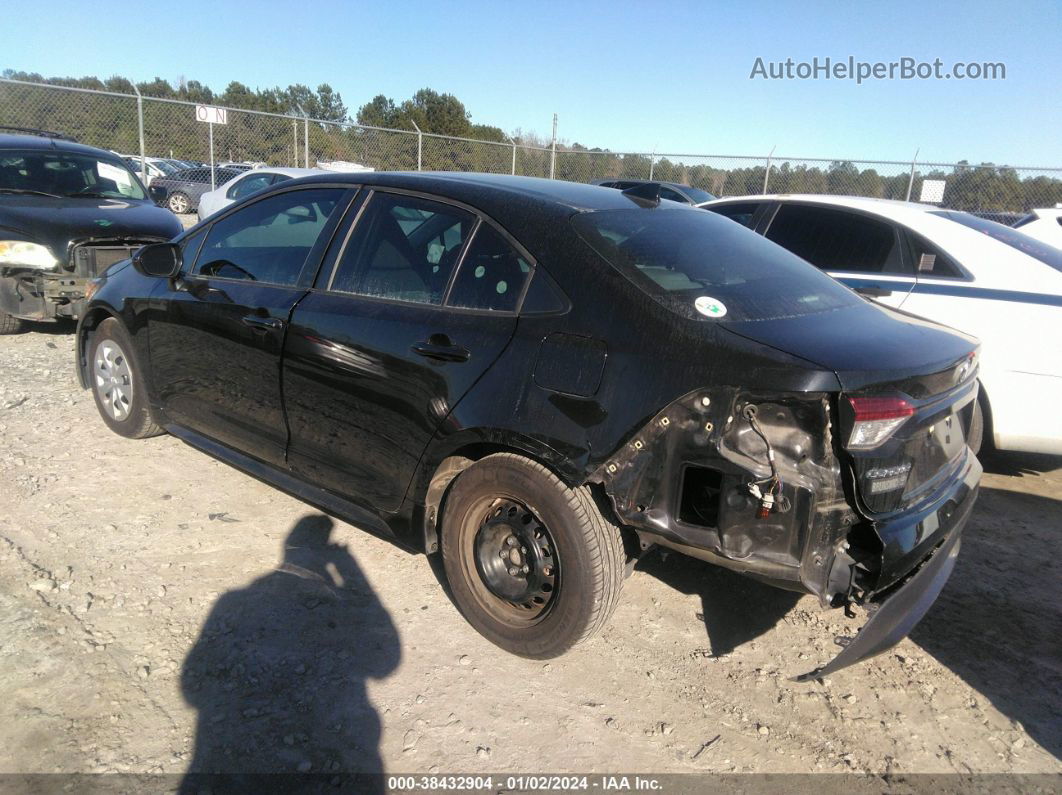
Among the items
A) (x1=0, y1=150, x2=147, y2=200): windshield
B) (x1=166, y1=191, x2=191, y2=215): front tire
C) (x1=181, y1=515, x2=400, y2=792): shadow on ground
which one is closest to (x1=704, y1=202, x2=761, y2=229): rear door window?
(x1=181, y1=515, x2=400, y2=792): shadow on ground

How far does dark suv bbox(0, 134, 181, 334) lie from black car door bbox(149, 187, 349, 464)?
128 inches

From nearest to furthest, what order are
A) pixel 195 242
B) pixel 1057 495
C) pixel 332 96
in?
pixel 195 242
pixel 1057 495
pixel 332 96

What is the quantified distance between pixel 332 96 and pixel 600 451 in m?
59.9

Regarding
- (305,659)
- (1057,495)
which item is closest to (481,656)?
(305,659)

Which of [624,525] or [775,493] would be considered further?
[624,525]

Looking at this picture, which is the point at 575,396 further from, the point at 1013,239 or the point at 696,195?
the point at 696,195

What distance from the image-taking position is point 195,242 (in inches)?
169

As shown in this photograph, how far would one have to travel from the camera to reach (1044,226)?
26.0 feet

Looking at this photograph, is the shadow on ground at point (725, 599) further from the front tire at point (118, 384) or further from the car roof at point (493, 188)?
the front tire at point (118, 384)

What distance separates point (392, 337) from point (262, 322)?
0.86 meters

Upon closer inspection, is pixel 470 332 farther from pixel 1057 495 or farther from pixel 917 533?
pixel 1057 495

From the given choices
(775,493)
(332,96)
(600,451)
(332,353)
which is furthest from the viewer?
(332,96)

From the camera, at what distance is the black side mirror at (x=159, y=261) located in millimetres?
4055

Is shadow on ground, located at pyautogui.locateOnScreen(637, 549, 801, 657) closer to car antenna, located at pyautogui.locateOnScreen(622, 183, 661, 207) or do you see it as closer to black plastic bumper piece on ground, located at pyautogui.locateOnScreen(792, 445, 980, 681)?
black plastic bumper piece on ground, located at pyautogui.locateOnScreen(792, 445, 980, 681)
